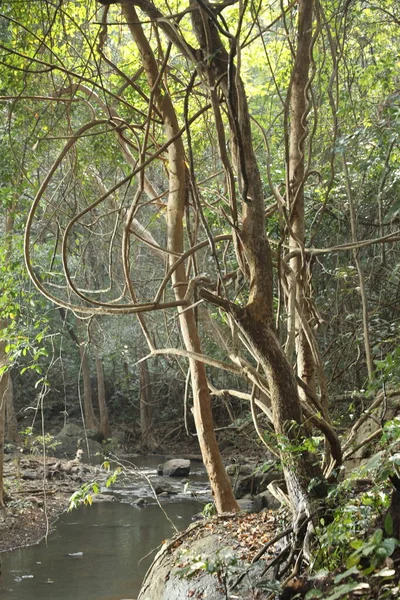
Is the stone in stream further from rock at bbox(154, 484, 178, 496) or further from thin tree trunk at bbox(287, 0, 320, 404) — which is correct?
thin tree trunk at bbox(287, 0, 320, 404)

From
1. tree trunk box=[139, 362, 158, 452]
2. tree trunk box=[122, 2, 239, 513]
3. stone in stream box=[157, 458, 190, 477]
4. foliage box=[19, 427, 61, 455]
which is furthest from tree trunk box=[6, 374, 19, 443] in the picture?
tree trunk box=[122, 2, 239, 513]

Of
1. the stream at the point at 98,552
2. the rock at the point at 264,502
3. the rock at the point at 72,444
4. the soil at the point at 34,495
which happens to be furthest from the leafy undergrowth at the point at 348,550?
the rock at the point at 72,444

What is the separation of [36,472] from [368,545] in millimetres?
A: 9800

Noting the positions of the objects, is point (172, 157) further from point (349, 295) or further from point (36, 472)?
point (36, 472)

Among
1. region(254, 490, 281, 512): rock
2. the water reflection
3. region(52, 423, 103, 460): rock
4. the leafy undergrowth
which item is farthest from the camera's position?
region(52, 423, 103, 460): rock

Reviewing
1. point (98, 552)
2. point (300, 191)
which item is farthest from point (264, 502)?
point (300, 191)

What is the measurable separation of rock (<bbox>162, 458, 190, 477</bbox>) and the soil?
1096 millimetres

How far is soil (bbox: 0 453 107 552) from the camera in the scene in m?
8.10

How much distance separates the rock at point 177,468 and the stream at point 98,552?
1224 millimetres

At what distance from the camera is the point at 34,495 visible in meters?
9.56

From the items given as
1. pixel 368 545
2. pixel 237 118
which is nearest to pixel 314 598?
pixel 368 545

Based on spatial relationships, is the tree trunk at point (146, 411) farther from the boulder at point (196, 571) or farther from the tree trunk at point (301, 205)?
the boulder at point (196, 571)

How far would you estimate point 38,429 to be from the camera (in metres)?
17.7

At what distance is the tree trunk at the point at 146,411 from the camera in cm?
1610
